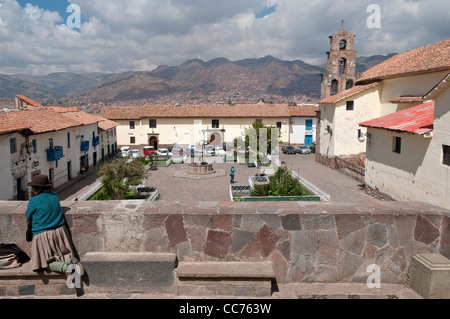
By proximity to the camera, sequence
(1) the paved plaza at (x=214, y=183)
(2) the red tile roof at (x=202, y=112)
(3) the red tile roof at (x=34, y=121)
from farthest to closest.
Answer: (2) the red tile roof at (x=202, y=112) < (1) the paved plaza at (x=214, y=183) < (3) the red tile roof at (x=34, y=121)

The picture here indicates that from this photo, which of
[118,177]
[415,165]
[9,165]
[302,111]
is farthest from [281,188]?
[302,111]

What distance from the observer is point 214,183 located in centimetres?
2466

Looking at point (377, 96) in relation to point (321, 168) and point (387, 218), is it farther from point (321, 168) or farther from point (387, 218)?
point (387, 218)

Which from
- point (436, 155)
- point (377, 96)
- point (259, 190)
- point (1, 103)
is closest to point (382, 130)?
point (436, 155)

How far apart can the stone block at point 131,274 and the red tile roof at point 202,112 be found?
Result: 145 feet

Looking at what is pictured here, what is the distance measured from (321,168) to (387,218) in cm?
2679

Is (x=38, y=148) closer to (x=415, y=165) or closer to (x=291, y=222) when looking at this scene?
(x=415, y=165)

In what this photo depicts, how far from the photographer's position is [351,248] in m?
A: 4.16

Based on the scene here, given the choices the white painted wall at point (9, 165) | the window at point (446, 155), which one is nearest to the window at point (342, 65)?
the window at point (446, 155)

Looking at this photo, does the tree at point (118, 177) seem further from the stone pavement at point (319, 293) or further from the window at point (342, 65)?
the window at point (342, 65)

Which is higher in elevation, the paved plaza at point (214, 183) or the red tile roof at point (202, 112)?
the red tile roof at point (202, 112)

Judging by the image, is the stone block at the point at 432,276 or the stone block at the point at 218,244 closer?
the stone block at the point at 432,276

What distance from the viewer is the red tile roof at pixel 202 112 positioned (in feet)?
157

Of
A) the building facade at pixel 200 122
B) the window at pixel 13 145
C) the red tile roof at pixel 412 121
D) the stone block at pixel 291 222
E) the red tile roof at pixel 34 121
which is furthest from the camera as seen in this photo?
the building facade at pixel 200 122
